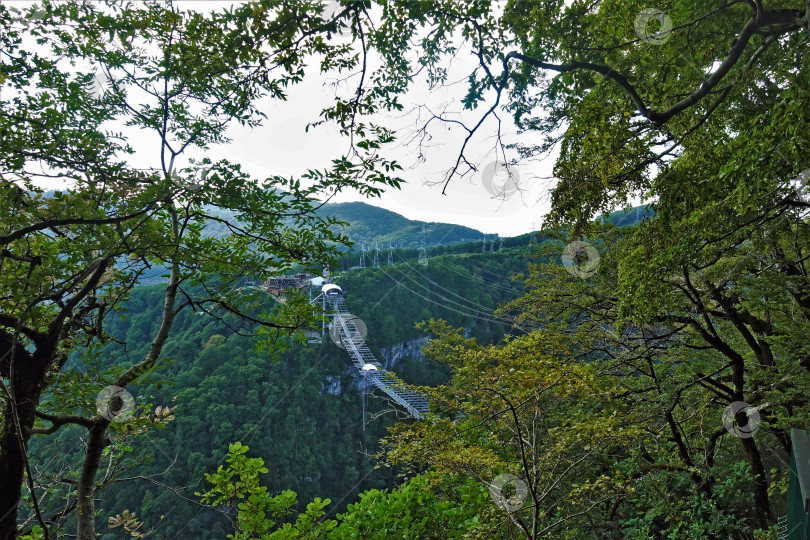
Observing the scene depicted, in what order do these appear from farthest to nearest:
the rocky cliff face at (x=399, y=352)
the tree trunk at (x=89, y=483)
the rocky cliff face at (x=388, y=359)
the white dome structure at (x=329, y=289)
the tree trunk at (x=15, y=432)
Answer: the rocky cliff face at (x=399, y=352) < the rocky cliff face at (x=388, y=359) < the white dome structure at (x=329, y=289) < the tree trunk at (x=89, y=483) < the tree trunk at (x=15, y=432)

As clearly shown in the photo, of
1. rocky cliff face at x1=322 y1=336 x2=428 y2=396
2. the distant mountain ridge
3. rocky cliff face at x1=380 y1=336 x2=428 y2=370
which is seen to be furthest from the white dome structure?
the distant mountain ridge

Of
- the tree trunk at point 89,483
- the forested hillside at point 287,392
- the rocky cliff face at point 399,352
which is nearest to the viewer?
the tree trunk at point 89,483

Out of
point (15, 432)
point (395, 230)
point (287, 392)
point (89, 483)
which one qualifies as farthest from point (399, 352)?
point (395, 230)

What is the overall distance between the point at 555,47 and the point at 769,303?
3.79 meters

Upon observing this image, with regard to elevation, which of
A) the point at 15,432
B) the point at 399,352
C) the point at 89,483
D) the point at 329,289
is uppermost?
the point at 329,289

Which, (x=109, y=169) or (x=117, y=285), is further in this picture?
(x=117, y=285)

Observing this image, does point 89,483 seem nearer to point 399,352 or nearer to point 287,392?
point 287,392

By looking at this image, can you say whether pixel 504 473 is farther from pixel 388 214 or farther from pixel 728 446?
pixel 388 214

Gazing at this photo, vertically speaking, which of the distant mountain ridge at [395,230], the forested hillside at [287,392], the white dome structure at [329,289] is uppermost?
the distant mountain ridge at [395,230]

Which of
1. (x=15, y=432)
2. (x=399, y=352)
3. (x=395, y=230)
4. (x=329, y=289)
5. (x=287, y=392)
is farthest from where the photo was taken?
(x=395, y=230)

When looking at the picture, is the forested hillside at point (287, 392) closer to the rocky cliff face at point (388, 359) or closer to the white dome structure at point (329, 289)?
the rocky cliff face at point (388, 359)

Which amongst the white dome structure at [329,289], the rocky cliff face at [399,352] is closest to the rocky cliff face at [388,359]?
the rocky cliff face at [399,352]

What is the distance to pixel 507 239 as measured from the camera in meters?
72.8

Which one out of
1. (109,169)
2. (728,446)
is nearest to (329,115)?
(109,169)
